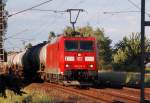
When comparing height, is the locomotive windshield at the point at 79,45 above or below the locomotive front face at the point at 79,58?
above

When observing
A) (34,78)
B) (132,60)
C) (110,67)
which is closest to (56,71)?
(34,78)

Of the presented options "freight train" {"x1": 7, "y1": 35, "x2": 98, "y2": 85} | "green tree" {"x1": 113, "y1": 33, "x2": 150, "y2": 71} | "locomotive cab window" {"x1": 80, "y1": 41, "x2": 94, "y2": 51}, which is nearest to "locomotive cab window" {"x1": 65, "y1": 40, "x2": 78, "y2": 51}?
"freight train" {"x1": 7, "y1": 35, "x2": 98, "y2": 85}

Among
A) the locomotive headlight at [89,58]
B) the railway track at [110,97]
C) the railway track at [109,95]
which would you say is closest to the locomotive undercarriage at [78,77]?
the locomotive headlight at [89,58]

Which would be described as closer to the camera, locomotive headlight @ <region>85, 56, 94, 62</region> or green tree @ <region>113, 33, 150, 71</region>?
locomotive headlight @ <region>85, 56, 94, 62</region>

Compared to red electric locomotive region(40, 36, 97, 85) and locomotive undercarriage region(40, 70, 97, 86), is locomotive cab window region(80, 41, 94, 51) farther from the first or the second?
locomotive undercarriage region(40, 70, 97, 86)

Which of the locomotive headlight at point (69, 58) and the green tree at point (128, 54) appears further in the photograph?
the green tree at point (128, 54)

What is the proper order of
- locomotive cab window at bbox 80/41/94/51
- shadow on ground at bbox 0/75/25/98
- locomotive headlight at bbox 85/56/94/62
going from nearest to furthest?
shadow on ground at bbox 0/75/25/98 → locomotive headlight at bbox 85/56/94/62 → locomotive cab window at bbox 80/41/94/51

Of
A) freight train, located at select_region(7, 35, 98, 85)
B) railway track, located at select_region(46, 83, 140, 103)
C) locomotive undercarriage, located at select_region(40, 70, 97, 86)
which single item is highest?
freight train, located at select_region(7, 35, 98, 85)

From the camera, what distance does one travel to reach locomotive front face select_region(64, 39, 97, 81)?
27.6m

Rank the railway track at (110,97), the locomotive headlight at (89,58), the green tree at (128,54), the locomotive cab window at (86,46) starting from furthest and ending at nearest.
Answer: the green tree at (128,54), the locomotive cab window at (86,46), the locomotive headlight at (89,58), the railway track at (110,97)

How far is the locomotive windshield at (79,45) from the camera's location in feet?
91.8

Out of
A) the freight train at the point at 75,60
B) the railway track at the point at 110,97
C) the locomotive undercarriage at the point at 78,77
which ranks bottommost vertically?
the railway track at the point at 110,97

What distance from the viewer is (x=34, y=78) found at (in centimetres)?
4231

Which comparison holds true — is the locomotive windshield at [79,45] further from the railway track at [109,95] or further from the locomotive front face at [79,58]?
the railway track at [109,95]
